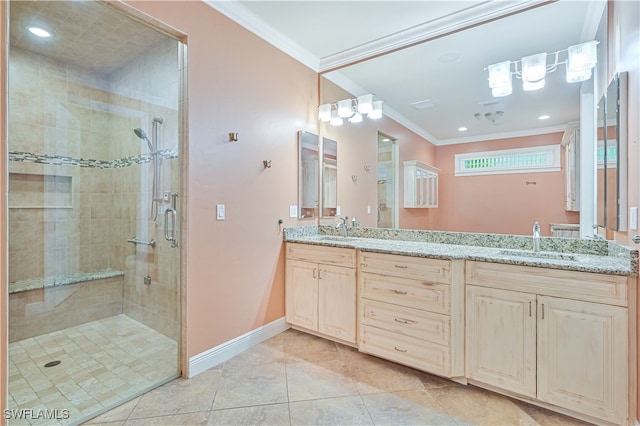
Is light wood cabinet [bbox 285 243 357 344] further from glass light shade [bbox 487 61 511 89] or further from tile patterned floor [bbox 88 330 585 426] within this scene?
glass light shade [bbox 487 61 511 89]

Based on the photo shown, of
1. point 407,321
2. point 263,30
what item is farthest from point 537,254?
point 263,30

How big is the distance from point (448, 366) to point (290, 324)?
1436 millimetres

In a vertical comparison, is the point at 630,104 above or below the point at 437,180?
above

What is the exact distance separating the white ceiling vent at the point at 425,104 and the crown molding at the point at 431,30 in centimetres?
49

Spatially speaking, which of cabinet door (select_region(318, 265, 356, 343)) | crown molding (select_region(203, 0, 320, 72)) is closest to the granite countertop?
cabinet door (select_region(318, 265, 356, 343))

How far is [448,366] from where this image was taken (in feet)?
6.29

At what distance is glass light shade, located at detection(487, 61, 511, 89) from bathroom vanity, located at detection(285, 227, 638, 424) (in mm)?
1156

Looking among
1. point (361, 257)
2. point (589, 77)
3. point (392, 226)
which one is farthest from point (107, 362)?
point (589, 77)

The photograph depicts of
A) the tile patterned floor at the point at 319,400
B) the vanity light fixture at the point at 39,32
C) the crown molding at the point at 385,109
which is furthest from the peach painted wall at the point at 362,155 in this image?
the vanity light fixture at the point at 39,32

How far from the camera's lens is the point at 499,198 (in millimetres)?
2303

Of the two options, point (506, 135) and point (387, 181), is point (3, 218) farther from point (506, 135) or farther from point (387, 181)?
point (506, 135)

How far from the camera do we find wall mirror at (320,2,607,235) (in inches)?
80.0

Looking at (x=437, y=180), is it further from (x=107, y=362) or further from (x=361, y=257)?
(x=107, y=362)

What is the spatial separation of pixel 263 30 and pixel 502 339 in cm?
292
